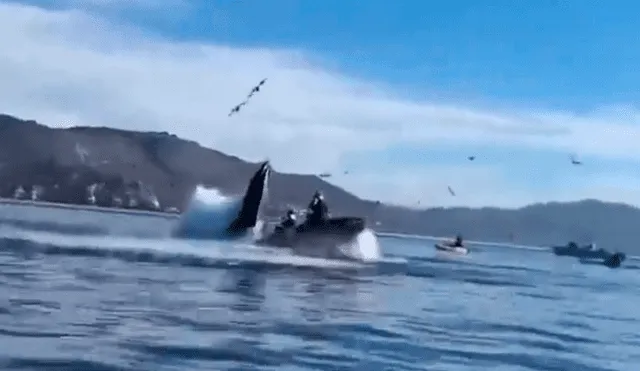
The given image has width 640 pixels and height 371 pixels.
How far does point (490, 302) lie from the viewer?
24203 millimetres

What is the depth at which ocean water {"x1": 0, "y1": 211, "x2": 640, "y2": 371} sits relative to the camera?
1220cm

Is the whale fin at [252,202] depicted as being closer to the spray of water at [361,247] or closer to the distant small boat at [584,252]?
the spray of water at [361,247]

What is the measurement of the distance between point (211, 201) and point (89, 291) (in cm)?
2395

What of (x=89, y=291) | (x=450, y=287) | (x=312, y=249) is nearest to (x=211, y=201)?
(x=312, y=249)

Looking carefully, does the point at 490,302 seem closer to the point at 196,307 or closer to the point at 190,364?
the point at 196,307

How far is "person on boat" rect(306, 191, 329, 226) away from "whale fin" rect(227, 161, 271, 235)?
2.01m

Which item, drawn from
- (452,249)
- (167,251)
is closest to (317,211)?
(167,251)

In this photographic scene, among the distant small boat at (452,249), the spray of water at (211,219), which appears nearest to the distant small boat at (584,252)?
the distant small boat at (452,249)

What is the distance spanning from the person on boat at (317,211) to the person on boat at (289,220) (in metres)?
1.09

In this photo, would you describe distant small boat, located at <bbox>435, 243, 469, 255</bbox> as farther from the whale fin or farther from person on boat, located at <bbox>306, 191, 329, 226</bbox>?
person on boat, located at <bbox>306, 191, 329, 226</bbox>

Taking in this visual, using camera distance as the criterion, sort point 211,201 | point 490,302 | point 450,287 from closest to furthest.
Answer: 1. point 490,302
2. point 450,287
3. point 211,201

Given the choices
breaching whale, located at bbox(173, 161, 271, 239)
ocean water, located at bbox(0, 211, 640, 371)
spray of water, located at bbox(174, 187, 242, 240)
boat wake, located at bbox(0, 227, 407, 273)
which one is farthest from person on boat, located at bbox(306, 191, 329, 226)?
ocean water, located at bbox(0, 211, 640, 371)

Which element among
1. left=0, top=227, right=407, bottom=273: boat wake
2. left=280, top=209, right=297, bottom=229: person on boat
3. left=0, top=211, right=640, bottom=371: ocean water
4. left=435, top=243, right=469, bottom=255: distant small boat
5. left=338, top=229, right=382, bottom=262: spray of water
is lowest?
left=0, top=211, right=640, bottom=371: ocean water

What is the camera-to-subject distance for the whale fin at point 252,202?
38.8 m
